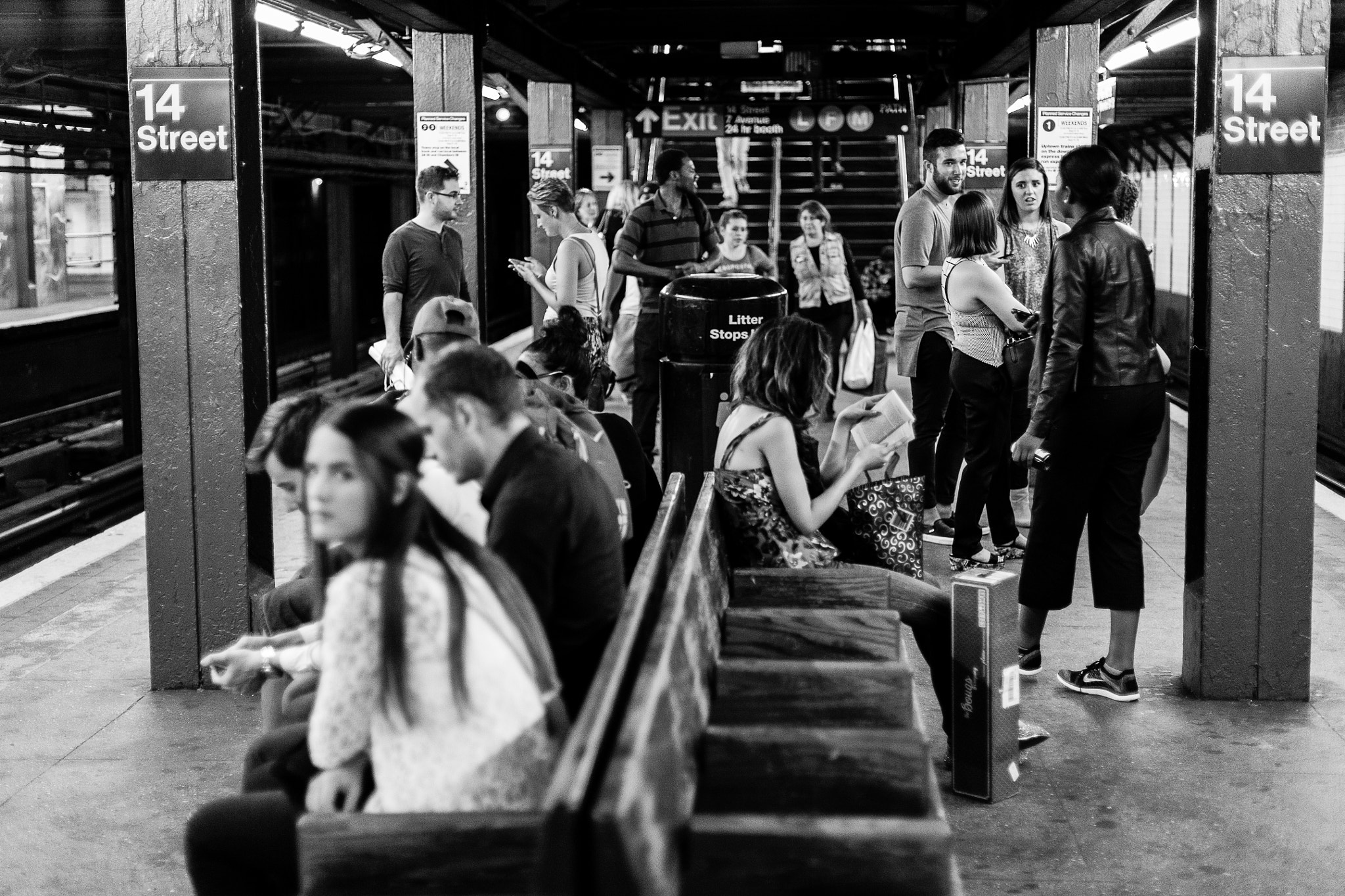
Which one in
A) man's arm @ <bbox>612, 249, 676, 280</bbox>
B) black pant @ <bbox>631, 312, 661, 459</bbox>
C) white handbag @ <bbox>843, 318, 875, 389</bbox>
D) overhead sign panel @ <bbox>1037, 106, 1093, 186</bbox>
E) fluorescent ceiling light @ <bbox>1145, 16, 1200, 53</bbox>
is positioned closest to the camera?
man's arm @ <bbox>612, 249, 676, 280</bbox>

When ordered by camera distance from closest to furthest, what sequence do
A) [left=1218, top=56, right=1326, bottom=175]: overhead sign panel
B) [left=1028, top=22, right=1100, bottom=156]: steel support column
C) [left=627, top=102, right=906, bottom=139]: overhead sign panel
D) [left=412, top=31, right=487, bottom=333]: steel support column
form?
[left=1218, top=56, right=1326, bottom=175]: overhead sign panel, [left=1028, top=22, right=1100, bottom=156]: steel support column, [left=412, top=31, right=487, bottom=333]: steel support column, [left=627, top=102, right=906, bottom=139]: overhead sign panel

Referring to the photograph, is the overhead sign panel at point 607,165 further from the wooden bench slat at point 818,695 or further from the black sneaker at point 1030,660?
the wooden bench slat at point 818,695

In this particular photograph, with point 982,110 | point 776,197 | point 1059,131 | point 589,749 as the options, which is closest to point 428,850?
point 589,749

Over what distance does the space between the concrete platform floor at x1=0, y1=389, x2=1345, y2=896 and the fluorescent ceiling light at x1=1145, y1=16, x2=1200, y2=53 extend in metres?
6.33

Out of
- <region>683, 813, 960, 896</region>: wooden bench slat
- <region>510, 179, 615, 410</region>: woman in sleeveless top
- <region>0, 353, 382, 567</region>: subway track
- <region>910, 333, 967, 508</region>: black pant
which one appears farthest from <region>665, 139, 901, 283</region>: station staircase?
<region>683, 813, 960, 896</region>: wooden bench slat

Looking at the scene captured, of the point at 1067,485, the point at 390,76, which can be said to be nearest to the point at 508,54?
the point at 390,76

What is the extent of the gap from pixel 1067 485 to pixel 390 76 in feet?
44.0

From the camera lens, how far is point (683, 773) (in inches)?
99.2

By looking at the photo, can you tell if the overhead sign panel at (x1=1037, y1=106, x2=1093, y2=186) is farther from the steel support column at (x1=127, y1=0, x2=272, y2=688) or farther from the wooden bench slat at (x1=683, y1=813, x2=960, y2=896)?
the wooden bench slat at (x1=683, y1=813, x2=960, y2=896)

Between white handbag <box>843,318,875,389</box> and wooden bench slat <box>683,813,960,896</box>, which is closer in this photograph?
wooden bench slat <box>683,813,960,896</box>

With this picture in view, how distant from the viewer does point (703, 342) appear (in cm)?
716

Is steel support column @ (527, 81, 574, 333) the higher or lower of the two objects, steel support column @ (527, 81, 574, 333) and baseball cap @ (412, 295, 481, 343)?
the higher

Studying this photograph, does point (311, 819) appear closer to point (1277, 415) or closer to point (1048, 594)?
point (1048, 594)

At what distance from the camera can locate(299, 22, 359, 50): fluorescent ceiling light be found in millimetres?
10555
